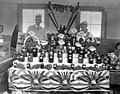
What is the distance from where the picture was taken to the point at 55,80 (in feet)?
5.79

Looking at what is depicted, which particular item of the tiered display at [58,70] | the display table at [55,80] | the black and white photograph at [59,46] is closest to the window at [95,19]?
the black and white photograph at [59,46]

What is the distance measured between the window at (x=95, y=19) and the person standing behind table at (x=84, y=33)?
0.11ft

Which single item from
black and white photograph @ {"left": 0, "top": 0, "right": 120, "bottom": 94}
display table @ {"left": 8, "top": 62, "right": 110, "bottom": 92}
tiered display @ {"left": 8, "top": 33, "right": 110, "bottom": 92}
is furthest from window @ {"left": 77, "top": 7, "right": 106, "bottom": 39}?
display table @ {"left": 8, "top": 62, "right": 110, "bottom": 92}

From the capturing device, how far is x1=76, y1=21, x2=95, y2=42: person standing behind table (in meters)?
1.89

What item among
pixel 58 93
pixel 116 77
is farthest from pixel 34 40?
pixel 116 77

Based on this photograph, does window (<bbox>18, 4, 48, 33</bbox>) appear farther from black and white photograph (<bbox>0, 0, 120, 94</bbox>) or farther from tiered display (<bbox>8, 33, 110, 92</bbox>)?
tiered display (<bbox>8, 33, 110, 92</bbox>)

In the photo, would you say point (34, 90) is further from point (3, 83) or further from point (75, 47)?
point (75, 47)

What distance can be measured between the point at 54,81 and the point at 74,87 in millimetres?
160

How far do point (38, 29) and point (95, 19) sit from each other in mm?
474

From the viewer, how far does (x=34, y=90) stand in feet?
5.80

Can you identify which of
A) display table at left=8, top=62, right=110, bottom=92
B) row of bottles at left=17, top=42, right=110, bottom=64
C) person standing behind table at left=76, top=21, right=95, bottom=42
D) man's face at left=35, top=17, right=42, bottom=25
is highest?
man's face at left=35, top=17, right=42, bottom=25

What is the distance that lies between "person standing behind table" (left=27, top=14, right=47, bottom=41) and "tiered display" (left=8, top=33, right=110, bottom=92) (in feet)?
0.27

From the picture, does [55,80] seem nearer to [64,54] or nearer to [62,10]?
[64,54]

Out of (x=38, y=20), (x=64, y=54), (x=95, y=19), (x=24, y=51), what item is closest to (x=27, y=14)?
(x=38, y=20)
